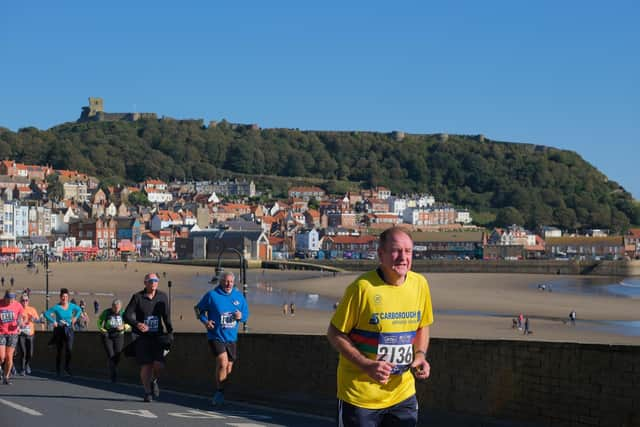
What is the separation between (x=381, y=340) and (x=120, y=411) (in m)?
5.40

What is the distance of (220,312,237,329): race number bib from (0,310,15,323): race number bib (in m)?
3.73

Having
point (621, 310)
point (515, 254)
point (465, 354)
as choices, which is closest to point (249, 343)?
point (465, 354)

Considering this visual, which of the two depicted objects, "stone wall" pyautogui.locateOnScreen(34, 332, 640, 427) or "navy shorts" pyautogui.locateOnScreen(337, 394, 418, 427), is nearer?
"navy shorts" pyautogui.locateOnScreen(337, 394, 418, 427)

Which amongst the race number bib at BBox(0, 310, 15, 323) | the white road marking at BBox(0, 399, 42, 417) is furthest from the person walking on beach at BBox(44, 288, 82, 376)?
the white road marking at BBox(0, 399, 42, 417)

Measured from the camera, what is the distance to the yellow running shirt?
5.51 m

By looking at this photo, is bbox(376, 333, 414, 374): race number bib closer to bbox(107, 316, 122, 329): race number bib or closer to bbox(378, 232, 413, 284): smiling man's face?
bbox(378, 232, 413, 284): smiling man's face

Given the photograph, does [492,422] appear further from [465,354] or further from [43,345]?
[43,345]

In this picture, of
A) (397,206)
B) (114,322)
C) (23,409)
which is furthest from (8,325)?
(397,206)

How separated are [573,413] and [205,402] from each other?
4413mm

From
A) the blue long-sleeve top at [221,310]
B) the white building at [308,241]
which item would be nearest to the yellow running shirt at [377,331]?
the blue long-sleeve top at [221,310]

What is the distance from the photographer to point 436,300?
196ft

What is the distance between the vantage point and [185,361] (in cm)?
1332

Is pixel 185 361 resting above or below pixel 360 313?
below

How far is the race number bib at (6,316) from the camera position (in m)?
13.0
